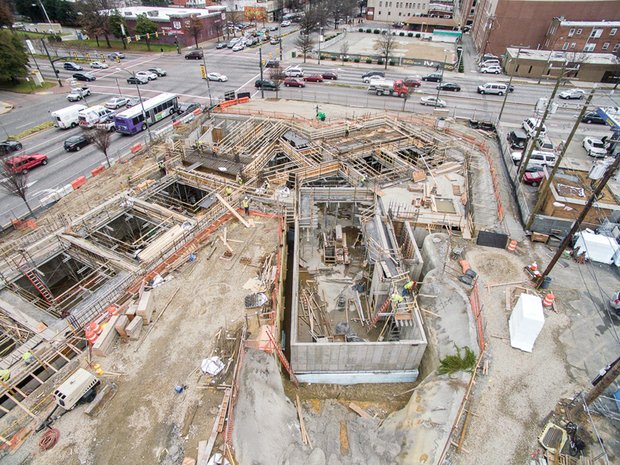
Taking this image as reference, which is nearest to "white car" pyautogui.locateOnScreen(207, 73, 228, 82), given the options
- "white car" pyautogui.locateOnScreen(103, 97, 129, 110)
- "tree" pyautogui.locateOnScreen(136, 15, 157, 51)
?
"white car" pyautogui.locateOnScreen(103, 97, 129, 110)

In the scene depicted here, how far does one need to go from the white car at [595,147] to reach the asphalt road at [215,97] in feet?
3.72

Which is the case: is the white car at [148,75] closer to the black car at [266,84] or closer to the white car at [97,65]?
the white car at [97,65]

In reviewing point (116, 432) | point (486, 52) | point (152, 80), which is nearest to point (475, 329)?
point (116, 432)

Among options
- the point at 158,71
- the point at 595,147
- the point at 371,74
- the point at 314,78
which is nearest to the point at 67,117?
the point at 158,71

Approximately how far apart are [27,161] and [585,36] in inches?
3334

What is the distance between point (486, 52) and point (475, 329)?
71.0 metres

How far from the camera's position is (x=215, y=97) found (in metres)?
50.8

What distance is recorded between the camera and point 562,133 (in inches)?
1690

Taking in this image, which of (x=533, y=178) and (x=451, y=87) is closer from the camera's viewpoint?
(x=533, y=178)

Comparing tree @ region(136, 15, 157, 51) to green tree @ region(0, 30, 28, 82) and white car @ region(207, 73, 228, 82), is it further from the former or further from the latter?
white car @ region(207, 73, 228, 82)

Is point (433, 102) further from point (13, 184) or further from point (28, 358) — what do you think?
point (28, 358)

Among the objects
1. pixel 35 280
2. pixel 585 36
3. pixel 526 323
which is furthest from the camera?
pixel 585 36

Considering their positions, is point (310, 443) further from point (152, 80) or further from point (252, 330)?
point (152, 80)

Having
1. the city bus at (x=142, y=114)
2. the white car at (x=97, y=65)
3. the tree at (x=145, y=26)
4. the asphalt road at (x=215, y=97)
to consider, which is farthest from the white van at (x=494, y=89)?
the white car at (x=97, y=65)
